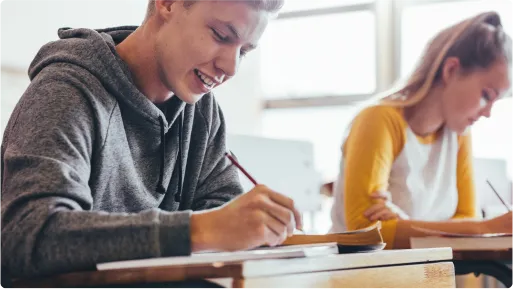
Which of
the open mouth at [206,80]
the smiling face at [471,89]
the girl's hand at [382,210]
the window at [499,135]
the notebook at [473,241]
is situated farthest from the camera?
the window at [499,135]

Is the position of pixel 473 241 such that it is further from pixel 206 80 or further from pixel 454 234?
pixel 206 80

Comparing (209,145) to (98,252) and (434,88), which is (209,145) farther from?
(434,88)

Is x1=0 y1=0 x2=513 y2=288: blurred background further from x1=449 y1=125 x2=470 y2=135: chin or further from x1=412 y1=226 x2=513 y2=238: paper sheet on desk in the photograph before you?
x1=412 y1=226 x2=513 y2=238: paper sheet on desk

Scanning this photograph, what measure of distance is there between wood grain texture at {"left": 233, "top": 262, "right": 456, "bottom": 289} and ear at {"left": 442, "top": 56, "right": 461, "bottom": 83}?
109 centimetres

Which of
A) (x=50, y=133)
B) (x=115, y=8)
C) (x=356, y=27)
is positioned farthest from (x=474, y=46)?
(x=356, y=27)

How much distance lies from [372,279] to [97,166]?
1.49 ft

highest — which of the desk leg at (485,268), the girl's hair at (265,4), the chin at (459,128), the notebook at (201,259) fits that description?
the girl's hair at (265,4)

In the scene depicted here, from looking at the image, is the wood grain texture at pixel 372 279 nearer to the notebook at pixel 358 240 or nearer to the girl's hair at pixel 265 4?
the notebook at pixel 358 240

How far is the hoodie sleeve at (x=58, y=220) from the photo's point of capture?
2.69 ft

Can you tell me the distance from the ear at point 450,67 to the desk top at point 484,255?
29.9 inches

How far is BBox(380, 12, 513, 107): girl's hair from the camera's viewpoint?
198 centimetres

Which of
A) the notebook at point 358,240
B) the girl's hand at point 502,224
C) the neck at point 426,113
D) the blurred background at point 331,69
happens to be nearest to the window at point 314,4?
the blurred background at point 331,69

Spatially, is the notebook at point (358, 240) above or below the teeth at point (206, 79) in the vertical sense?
below

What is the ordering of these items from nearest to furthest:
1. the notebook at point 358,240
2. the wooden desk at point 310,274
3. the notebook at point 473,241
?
the wooden desk at point 310,274
the notebook at point 358,240
the notebook at point 473,241
